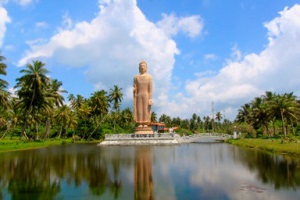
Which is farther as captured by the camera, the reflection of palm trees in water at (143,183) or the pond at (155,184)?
the pond at (155,184)

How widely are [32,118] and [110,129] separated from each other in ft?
76.7

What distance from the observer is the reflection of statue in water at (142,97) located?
162 feet

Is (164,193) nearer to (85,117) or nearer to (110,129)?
(85,117)

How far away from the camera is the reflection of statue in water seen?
162 ft

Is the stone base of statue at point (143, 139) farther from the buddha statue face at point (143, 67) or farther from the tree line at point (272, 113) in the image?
the tree line at point (272, 113)

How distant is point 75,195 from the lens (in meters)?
10.9

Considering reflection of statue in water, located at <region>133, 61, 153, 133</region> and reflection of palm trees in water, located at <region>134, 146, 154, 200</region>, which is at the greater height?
reflection of statue in water, located at <region>133, 61, 153, 133</region>

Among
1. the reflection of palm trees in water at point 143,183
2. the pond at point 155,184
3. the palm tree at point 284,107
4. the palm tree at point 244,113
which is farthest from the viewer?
the palm tree at point 244,113

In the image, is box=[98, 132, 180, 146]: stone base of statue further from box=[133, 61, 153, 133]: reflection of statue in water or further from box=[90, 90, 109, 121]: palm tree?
box=[90, 90, 109, 121]: palm tree

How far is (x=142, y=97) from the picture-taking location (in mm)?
49656

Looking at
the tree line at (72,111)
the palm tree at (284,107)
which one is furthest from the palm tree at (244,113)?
the palm tree at (284,107)

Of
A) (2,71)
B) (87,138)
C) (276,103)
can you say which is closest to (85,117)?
(87,138)

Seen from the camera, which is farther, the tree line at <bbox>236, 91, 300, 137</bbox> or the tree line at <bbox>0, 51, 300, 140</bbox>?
the tree line at <bbox>236, 91, 300, 137</bbox>

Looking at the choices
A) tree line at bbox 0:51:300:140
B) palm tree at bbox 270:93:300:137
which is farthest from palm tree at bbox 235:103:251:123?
palm tree at bbox 270:93:300:137
